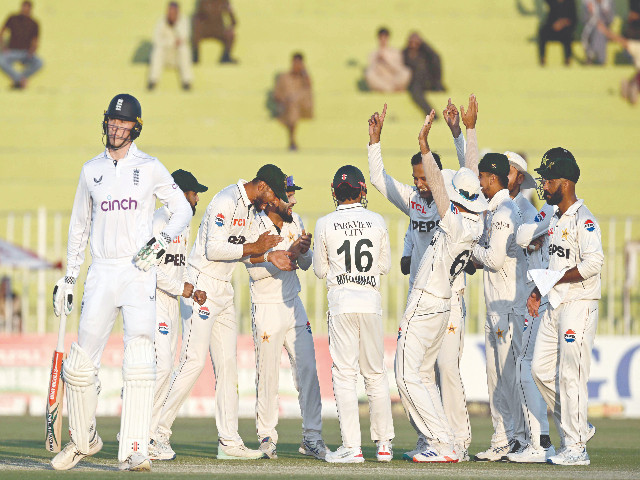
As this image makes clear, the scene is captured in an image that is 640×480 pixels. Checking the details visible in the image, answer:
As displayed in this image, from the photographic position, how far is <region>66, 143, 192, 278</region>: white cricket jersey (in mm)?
8750

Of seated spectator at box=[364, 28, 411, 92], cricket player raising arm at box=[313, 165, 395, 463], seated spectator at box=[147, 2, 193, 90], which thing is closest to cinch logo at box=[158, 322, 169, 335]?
cricket player raising arm at box=[313, 165, 395, 463]

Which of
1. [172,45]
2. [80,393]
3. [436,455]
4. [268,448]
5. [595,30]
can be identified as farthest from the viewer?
[595,30]

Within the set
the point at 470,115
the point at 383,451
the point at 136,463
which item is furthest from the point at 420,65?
the point at 136,463

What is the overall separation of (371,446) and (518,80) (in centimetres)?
1426

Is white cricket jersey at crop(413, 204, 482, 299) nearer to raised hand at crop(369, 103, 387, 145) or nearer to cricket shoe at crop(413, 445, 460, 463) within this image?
raised hand at crop(369, 103, 387, 145)

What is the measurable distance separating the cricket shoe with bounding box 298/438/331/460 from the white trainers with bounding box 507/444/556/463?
64.6 inches

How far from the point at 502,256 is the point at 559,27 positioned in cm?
1533

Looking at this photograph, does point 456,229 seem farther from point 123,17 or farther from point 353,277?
point 123,17

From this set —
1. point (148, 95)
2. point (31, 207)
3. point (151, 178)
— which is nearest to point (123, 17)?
point (148, 95)

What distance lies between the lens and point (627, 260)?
61.8 feet

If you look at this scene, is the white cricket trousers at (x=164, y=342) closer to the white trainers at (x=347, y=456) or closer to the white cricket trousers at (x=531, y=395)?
the white trainers at (x=347, y=456)

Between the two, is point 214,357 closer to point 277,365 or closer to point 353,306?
point 277,365

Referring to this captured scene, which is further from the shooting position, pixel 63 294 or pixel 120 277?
pixel 63 294

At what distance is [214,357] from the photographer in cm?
1085
